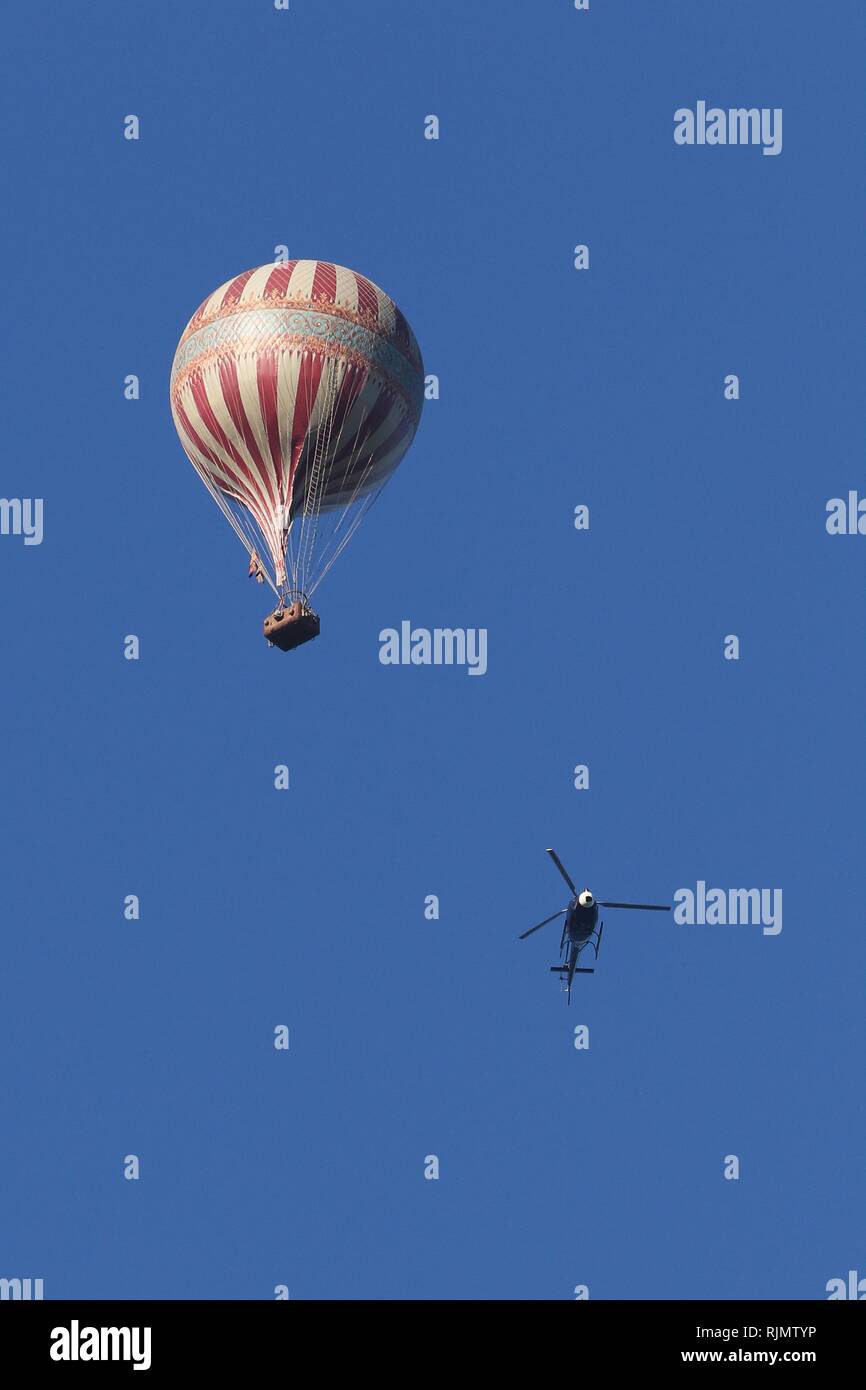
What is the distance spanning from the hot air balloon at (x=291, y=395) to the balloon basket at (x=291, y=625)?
2 centimetres

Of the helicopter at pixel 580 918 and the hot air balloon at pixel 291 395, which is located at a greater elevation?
the hot air balloon at pixel 291 395

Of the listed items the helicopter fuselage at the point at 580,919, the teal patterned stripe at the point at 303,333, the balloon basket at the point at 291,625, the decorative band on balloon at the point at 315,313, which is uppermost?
the decorative band on balloon at the point at 315,313

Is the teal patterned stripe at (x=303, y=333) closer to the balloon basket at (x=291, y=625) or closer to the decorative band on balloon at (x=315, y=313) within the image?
the decorative band on balloon at (x=315, y=313)

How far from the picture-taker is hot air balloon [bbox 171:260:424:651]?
71.2 meters

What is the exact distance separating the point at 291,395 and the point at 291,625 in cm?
571

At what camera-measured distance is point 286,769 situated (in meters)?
77.4

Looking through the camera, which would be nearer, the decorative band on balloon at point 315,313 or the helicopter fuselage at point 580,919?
the helicopter fuselage at point 580,919

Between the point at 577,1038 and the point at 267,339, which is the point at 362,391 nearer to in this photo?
the point at 267,339

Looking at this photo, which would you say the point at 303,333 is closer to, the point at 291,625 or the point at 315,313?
the point at 315,313

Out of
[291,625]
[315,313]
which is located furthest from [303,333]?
[291,625]

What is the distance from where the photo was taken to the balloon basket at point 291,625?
7106 centimetres

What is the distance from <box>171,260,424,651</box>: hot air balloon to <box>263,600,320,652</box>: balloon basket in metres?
0.02

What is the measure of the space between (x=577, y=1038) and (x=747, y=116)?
2634cm
